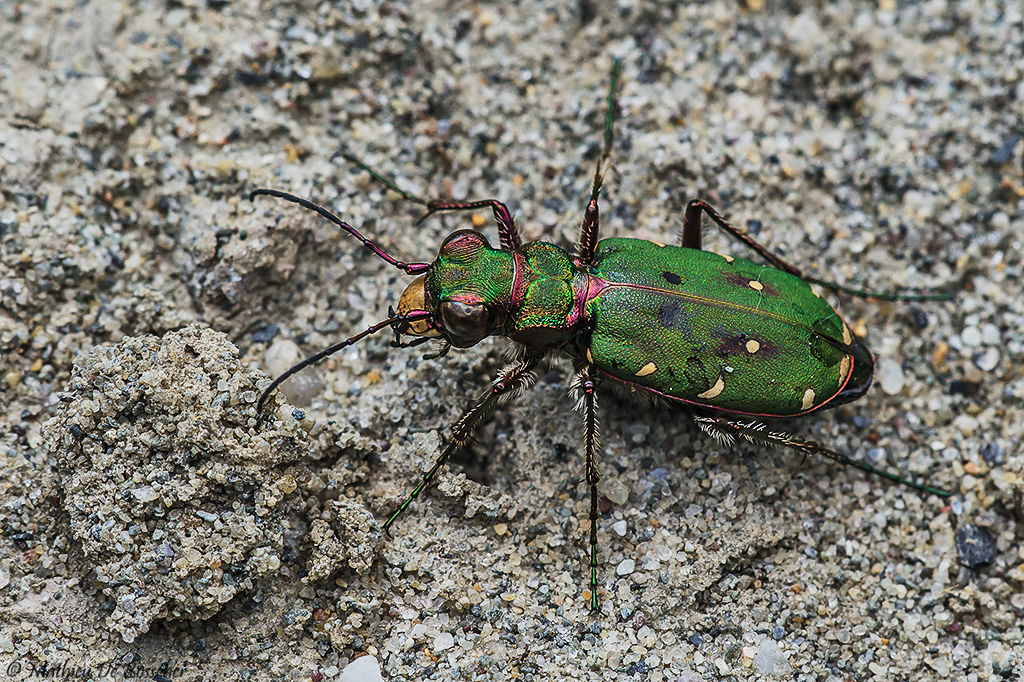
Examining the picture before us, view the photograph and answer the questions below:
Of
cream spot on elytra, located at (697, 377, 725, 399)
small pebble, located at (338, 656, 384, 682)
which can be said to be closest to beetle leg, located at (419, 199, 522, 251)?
cream spot on elytra, located at (697, 377, 725, 399)

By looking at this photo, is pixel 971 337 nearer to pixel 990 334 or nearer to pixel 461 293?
pixel 990 334

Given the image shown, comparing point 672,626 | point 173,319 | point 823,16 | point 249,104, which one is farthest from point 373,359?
point 823,16

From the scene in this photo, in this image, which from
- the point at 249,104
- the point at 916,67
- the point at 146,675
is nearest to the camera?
the point at 146,675

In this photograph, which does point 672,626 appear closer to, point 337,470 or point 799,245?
point 337,470

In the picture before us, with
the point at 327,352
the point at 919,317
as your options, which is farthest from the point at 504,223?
the point at 919,317

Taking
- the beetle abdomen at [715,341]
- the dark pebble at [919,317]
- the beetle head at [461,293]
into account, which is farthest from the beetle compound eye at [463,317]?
the dark pebble at [919,317]

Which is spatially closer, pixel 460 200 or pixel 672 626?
pixel 672 626

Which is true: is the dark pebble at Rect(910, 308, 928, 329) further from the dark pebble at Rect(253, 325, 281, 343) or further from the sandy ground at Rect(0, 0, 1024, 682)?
the dark pebble at Rect(253, 325, 281, 343)
